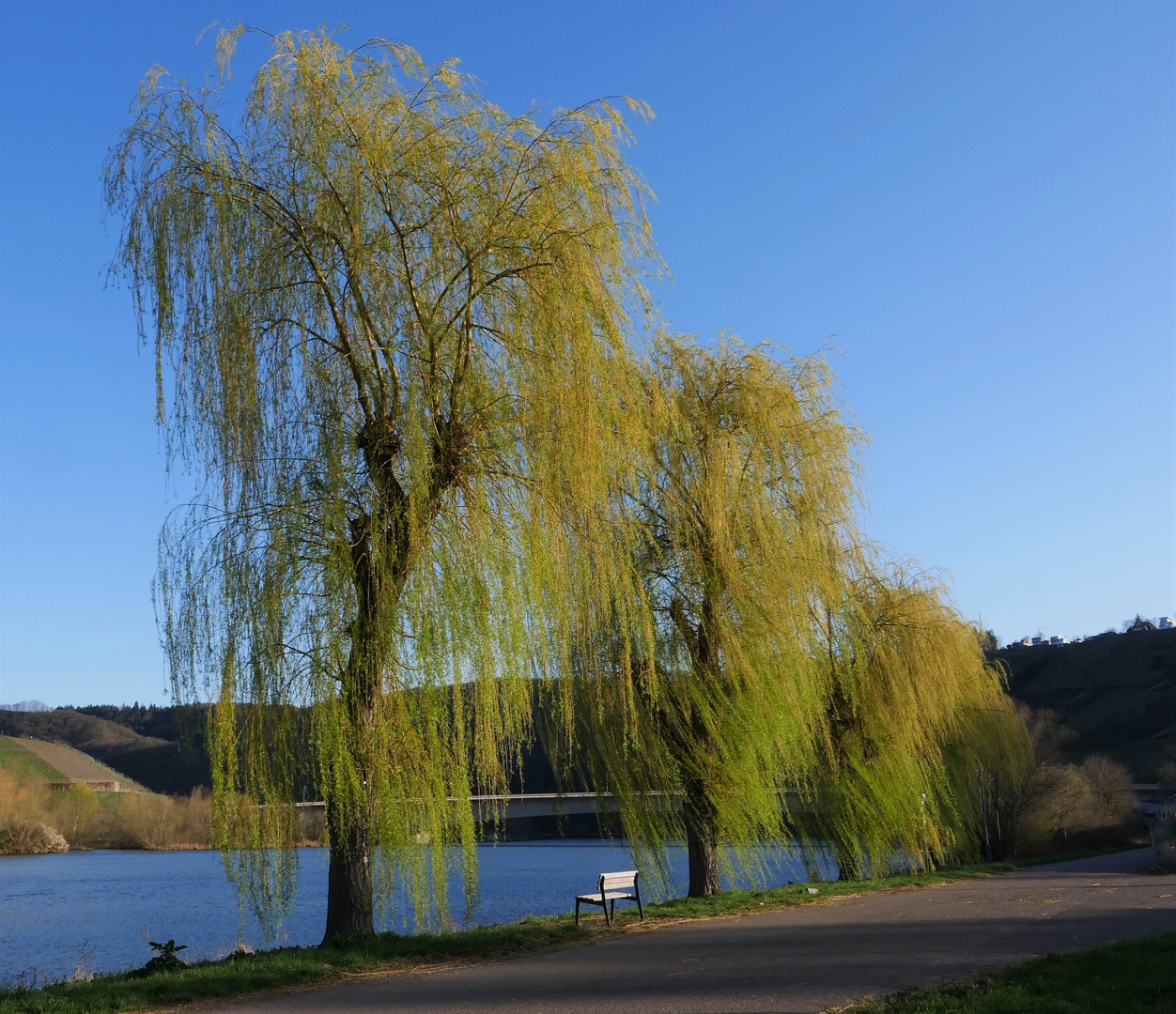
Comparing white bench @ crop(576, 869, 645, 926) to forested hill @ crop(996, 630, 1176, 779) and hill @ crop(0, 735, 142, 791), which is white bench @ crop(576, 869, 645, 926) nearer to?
forested hill @ crop(996, 630, 1176, 779)

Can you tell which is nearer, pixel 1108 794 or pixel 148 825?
pixel 1108 794

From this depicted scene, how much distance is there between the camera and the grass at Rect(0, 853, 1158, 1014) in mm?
7340

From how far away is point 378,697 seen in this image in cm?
870

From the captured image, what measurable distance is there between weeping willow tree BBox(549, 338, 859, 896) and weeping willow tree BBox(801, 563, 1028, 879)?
6.15 ft

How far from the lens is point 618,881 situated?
1229 cm

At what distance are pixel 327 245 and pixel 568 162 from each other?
2790 millimetres

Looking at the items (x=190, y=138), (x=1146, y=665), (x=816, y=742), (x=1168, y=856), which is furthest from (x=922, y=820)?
(x=1146, y=665)

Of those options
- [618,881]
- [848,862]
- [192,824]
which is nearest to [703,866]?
[618,881]

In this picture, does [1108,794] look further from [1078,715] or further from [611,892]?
[1078,715]

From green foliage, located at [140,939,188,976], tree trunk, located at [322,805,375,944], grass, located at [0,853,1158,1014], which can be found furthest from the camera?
tree trunk, located at [322,805,375,944]

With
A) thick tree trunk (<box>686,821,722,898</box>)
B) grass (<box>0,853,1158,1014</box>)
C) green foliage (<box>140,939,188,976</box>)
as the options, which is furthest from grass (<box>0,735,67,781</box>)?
green foliage (<box>140,939,188,976</box>)

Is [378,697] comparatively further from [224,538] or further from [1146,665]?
[1146,665]

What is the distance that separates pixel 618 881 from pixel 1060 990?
6.20 meters

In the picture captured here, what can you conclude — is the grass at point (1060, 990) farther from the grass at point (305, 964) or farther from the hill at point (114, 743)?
the hill at point (114, 743)
